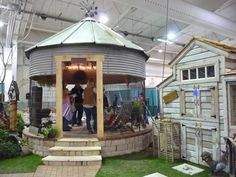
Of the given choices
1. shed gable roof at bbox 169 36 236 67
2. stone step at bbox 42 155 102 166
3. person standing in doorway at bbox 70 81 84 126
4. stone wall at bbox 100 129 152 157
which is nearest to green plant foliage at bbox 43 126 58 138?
stone step at bbox 42 155 102 166

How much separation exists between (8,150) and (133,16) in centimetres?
1036

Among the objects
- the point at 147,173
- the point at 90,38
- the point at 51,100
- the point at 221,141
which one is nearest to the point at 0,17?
the point at 51,100

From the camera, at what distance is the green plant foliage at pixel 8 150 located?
5.83m

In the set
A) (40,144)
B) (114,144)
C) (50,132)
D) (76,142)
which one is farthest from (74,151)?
(40,144)

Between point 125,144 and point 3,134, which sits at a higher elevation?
point 3,134

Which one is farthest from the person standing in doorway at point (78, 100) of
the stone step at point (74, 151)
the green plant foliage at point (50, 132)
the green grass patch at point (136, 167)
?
the green grass patch at point (136, 167)

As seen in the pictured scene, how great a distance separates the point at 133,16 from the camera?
1373 cm

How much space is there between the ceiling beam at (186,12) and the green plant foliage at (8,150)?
573 centimetres

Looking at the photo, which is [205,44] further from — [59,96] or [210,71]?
[59,96]

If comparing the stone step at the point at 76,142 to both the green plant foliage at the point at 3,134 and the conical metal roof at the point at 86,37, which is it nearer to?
the green plant foliage at the point at 3,134

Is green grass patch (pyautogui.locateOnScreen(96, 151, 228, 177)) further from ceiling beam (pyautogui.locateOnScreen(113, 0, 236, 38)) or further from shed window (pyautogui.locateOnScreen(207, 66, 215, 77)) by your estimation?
ceiling beam (pyautogui.locateOnScreen(113, 0, 236, 38))

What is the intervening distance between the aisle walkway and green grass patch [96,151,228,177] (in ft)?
0.66

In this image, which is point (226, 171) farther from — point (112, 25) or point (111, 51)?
point (112, 25)

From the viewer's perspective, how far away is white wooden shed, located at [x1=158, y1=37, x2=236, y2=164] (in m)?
4.61
